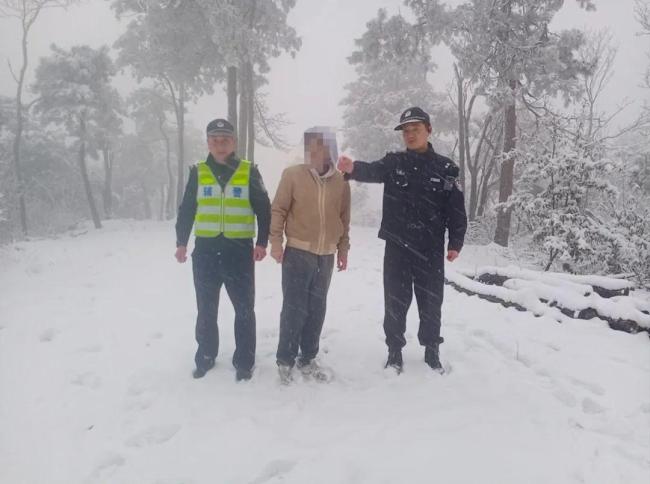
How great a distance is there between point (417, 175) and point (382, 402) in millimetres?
1992

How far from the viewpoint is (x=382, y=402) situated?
130 inches

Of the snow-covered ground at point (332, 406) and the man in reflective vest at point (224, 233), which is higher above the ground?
the man in reflective vest at point (224, 233)

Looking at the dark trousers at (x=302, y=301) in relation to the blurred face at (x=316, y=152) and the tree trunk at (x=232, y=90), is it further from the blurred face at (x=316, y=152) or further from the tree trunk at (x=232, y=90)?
the tree trunk at (x=232, y=90)

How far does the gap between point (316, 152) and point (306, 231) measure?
2.29 ft

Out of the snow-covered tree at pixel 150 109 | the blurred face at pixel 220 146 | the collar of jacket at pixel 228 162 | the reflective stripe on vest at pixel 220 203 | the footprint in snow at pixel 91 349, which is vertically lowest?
the footprint in snow at pixel 91 349

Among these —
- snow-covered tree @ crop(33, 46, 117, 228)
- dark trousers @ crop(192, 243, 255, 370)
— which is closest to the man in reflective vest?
dark trousers @ crop(192, 243, 255, 370)

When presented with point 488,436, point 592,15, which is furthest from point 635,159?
point 488,436

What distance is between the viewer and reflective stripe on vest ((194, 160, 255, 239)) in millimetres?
3613

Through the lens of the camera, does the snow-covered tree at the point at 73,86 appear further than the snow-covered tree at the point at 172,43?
Yes

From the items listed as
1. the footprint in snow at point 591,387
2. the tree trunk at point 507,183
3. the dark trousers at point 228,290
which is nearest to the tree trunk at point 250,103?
the tree trunk at point 507,183

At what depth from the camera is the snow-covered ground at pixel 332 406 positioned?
2.49 m

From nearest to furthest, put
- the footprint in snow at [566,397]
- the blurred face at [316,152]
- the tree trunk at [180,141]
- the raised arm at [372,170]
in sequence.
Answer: the footprint in snow at [566,397]
the blurred face at [316,152]
the raised arm at [372,170]
the tree trunk at [180,141]

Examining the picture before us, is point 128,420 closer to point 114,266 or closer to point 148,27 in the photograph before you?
point 114,266

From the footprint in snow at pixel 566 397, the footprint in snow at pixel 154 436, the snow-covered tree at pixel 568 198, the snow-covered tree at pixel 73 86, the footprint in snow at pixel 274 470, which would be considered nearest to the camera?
the footprint in snow at pixel 274 470
